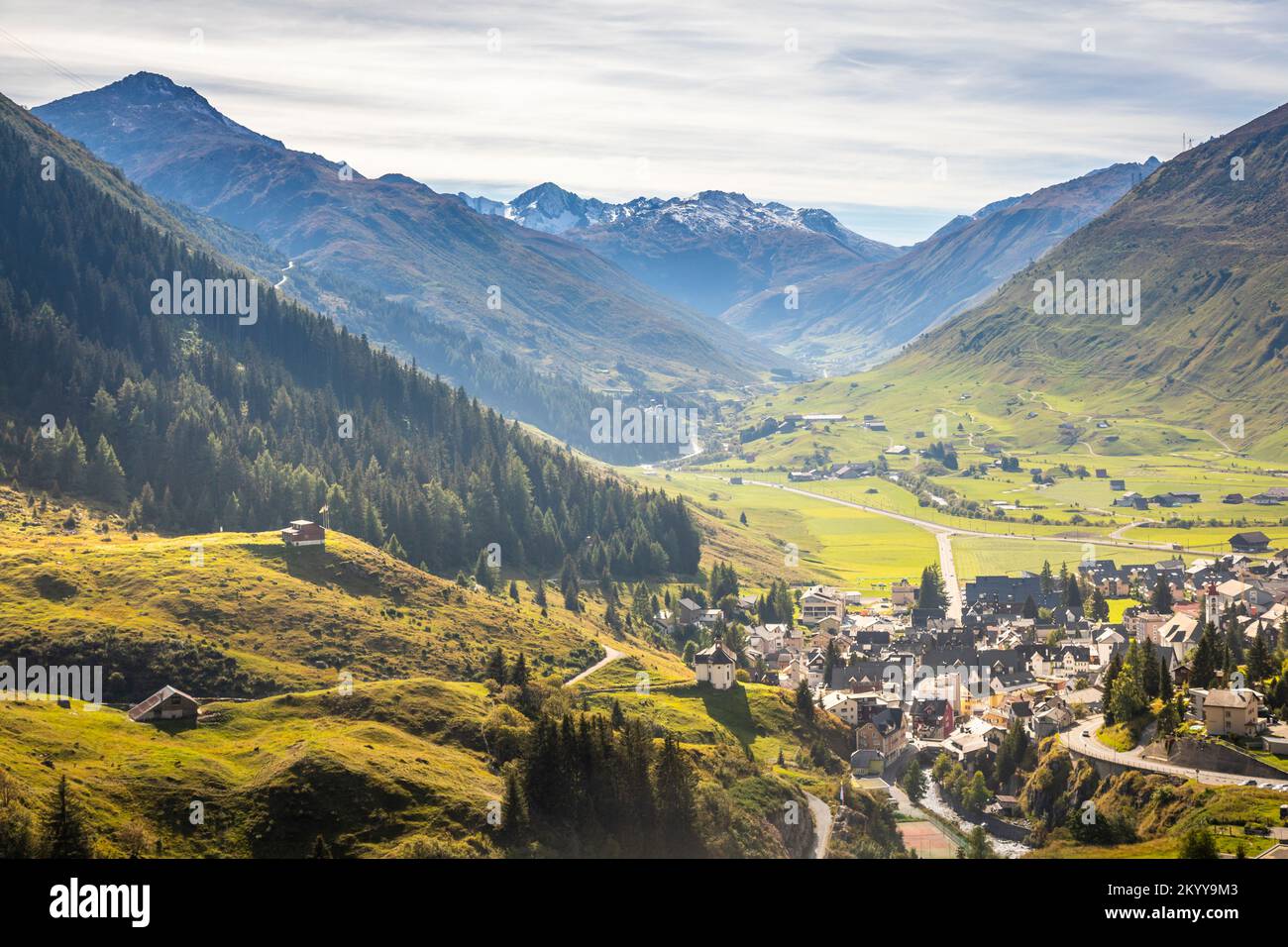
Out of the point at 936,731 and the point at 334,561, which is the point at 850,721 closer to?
the point at 936,731

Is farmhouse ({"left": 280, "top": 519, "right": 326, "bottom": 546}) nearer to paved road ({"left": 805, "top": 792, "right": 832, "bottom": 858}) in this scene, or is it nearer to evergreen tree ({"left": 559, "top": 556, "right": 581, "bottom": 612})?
evergreen tree ({"left": 559, "top": 556, "right": 581, "bottom": 612})

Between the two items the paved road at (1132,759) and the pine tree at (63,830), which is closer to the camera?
the pine tree at (63,830)

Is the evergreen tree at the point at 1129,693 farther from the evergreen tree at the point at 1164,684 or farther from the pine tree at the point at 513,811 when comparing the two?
the pine tree at the point at 513,811

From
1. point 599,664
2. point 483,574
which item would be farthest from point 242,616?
point 483,574

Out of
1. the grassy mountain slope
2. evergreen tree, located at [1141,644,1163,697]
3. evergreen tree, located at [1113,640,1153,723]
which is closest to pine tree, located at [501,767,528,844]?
the grassy mountain slope

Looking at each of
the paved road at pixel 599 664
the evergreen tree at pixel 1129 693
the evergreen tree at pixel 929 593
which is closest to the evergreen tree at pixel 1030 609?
the evergreen tree at pixel 929 593

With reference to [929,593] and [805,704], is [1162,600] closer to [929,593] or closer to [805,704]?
[929,593]
